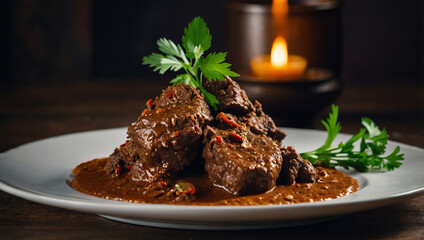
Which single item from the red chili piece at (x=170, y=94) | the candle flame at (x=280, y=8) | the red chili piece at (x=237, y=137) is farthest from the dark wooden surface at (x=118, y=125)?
the candle flame at (x=280, y=8)

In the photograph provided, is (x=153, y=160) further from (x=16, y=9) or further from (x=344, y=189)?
(x=16, y=9)

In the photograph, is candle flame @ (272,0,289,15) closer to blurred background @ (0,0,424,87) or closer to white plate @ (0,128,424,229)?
white plate @ (0,128,424,229)

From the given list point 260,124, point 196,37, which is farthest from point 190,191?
point 196,37

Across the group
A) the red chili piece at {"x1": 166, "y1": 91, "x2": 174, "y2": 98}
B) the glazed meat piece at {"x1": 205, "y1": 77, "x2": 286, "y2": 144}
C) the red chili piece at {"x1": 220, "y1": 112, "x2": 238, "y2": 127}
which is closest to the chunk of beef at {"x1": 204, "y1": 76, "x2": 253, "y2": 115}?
the glazed meat piece at {"x1": 205, "y1": 77, "x2": 286, "y2": 144}

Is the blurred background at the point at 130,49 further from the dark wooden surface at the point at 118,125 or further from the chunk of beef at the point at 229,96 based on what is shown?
the chunk of beef at the point at 229,96

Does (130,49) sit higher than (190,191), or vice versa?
(130,49)

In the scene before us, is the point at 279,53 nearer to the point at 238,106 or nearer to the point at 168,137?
the point at 238,106
